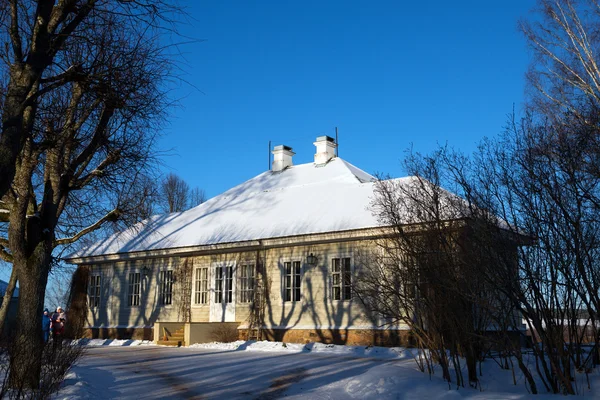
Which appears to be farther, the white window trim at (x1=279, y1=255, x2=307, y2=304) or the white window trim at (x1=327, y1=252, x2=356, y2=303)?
the white window trim at (x1=279, y1=255, x2=307, y2=304)

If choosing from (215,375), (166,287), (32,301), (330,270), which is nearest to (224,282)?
(166,287)

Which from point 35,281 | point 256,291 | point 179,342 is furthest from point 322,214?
point 35,281

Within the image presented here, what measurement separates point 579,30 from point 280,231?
11.1m

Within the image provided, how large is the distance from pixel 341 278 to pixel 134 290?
9762 mm

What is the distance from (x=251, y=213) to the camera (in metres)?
23.2

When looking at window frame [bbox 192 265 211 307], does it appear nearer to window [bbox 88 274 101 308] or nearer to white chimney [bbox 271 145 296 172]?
window [bbox 88 274 101 308]

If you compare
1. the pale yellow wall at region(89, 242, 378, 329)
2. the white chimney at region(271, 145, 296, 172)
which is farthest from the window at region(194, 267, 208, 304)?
the white chimney at region(271, 145, 296, 172)

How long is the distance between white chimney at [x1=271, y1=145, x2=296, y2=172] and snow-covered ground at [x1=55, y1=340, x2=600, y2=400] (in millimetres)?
12419

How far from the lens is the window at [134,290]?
965 inches

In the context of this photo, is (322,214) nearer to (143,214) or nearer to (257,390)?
(143,214)

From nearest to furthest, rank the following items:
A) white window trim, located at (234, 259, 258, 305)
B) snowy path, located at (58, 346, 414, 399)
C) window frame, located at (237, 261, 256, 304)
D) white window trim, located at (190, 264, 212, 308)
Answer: snowy path, located at (58, 346, 414, 399) < window frame, located at (237, 261, 256, 304) < white window trim, located at (234, 259, 258, 305) < white window trim, located at (190, 264, 212, 308)

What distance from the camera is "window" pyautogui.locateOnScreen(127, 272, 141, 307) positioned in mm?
24500

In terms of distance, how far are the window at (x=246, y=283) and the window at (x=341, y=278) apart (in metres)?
3.35

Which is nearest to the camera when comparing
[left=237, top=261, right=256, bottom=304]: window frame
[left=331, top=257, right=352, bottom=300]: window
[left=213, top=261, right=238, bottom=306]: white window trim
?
[left=331, top=257, right=352, bottom=300]: window
